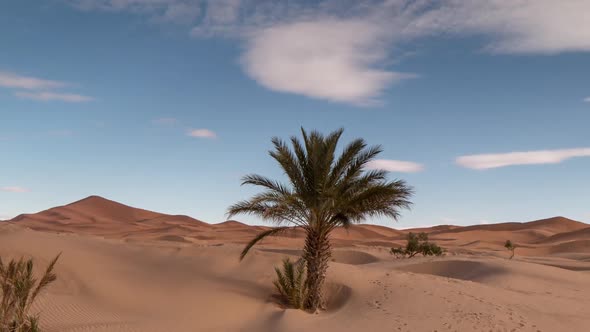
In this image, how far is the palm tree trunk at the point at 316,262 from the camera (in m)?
14.4

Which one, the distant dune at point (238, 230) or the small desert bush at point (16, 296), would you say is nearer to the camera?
the small desert bush at point (16, 296)

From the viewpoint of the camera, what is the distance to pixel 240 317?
1379 cm

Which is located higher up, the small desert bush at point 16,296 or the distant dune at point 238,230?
the distant dune at point 238,230

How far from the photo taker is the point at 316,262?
47.3 ft

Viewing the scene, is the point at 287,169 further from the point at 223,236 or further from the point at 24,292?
the point at 223,236

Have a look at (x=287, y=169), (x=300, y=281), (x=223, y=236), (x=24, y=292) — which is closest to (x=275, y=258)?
(x=300, y=281)

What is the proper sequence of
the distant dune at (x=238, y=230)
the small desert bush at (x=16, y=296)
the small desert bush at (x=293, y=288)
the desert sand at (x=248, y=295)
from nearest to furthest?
the small desert bush at (x=16, y=296)
the desert sand at (x=248, y=295)
the small desert bush at (x=293, y=288)
the distant dune at (x=238, y=230)

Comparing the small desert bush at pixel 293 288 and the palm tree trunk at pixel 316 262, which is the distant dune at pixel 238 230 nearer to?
the small desert bush at pixel 293 288

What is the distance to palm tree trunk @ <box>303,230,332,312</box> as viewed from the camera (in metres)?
14.4

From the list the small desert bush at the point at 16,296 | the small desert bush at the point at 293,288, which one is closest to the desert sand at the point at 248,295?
the small desert bush at the point at 293,288

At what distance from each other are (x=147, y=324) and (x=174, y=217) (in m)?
108

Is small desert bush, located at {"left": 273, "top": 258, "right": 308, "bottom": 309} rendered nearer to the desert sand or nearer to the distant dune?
the desert sand

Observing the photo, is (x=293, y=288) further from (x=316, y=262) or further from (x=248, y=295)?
(x=248, y=295)

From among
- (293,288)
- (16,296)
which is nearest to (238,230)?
(293,288)
